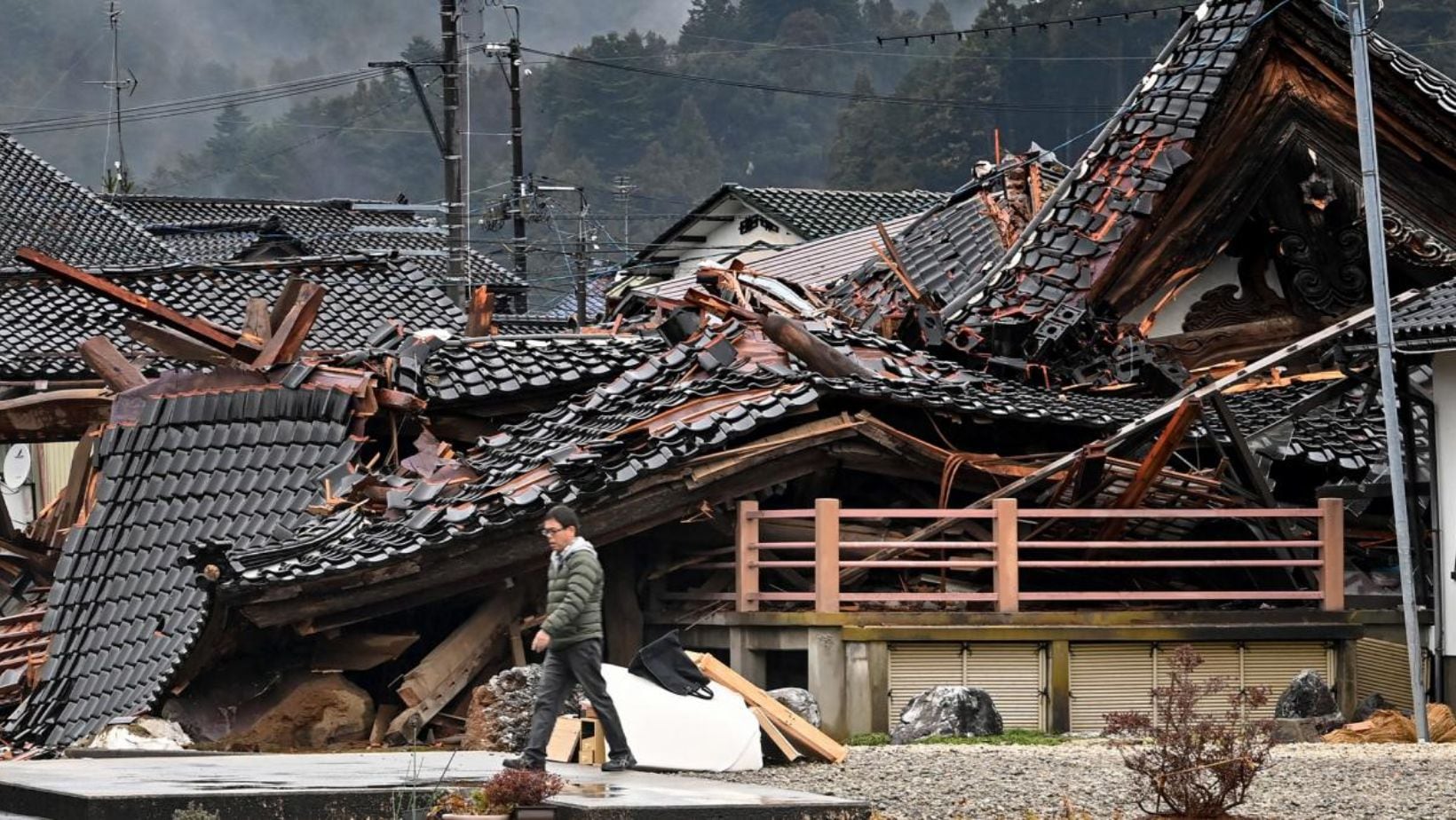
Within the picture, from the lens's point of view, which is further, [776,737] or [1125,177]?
[1125,177]

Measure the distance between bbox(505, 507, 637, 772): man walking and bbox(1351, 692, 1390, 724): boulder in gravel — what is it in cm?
853

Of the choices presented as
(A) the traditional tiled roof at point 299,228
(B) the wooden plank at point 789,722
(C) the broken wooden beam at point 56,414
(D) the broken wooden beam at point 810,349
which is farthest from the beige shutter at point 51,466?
(B) the wooden plank at point 789,722

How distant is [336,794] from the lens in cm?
1301

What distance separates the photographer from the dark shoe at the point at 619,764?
14953mm

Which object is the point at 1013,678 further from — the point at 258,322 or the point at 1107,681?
the point at 258,322

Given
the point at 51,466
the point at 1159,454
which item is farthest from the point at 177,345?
the point at 51,466

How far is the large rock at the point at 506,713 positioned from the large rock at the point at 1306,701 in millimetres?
6056

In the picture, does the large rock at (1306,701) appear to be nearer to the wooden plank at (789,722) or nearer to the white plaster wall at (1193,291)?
the wooden plank at (789,722)

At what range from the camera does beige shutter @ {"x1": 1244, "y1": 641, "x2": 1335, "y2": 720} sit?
836 inches

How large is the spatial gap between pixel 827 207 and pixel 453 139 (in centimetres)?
2049

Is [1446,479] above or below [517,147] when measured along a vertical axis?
below

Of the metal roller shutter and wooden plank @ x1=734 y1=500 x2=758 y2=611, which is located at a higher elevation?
wooden plank @ x1=734 y1=500 x2=758 y2=611

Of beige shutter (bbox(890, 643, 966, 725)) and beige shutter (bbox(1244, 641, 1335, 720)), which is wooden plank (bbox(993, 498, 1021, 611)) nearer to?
beige shutter (bbox(890, 643, 966, 725))

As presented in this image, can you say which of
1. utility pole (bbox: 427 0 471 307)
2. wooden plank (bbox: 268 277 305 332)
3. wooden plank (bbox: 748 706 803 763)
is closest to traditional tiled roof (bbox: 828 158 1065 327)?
wooden plank (bbox: 268 277 305 332)
